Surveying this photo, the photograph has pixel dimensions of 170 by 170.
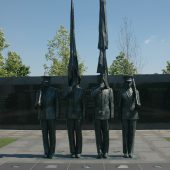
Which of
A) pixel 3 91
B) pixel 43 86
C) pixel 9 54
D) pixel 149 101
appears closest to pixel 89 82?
pixel 149 101

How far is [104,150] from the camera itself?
11.5m

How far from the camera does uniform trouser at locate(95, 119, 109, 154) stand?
451 inches

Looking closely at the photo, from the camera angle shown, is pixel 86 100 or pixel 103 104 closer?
pixel 103 104

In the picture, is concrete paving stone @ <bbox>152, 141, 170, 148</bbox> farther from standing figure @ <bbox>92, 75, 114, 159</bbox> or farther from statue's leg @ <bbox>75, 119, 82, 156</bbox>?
statue's leg @ <bbox>75, 119, 82, 156</bbox>

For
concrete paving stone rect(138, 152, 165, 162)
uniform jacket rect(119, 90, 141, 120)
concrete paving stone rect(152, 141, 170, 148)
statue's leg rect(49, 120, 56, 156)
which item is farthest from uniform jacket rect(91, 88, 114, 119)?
concrete paving stone rect(152, 141, 170, 148)

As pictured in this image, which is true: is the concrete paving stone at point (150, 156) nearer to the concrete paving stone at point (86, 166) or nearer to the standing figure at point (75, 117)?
the concrete paving stone at point (86, 166)

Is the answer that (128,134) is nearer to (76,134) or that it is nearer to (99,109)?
(99,109)

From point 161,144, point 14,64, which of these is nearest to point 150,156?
point 161,144

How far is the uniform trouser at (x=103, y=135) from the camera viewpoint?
1145cm

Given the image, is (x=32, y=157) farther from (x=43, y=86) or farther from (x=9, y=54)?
(x=9, y=54)

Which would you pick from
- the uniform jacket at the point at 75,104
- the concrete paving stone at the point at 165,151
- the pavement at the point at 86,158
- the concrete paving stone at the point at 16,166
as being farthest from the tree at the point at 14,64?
the concrete paving stone at the point at 16,166

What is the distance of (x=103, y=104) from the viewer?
11.4m

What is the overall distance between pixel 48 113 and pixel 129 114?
90.1 inches

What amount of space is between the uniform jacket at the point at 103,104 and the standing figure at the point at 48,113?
3.79ft
